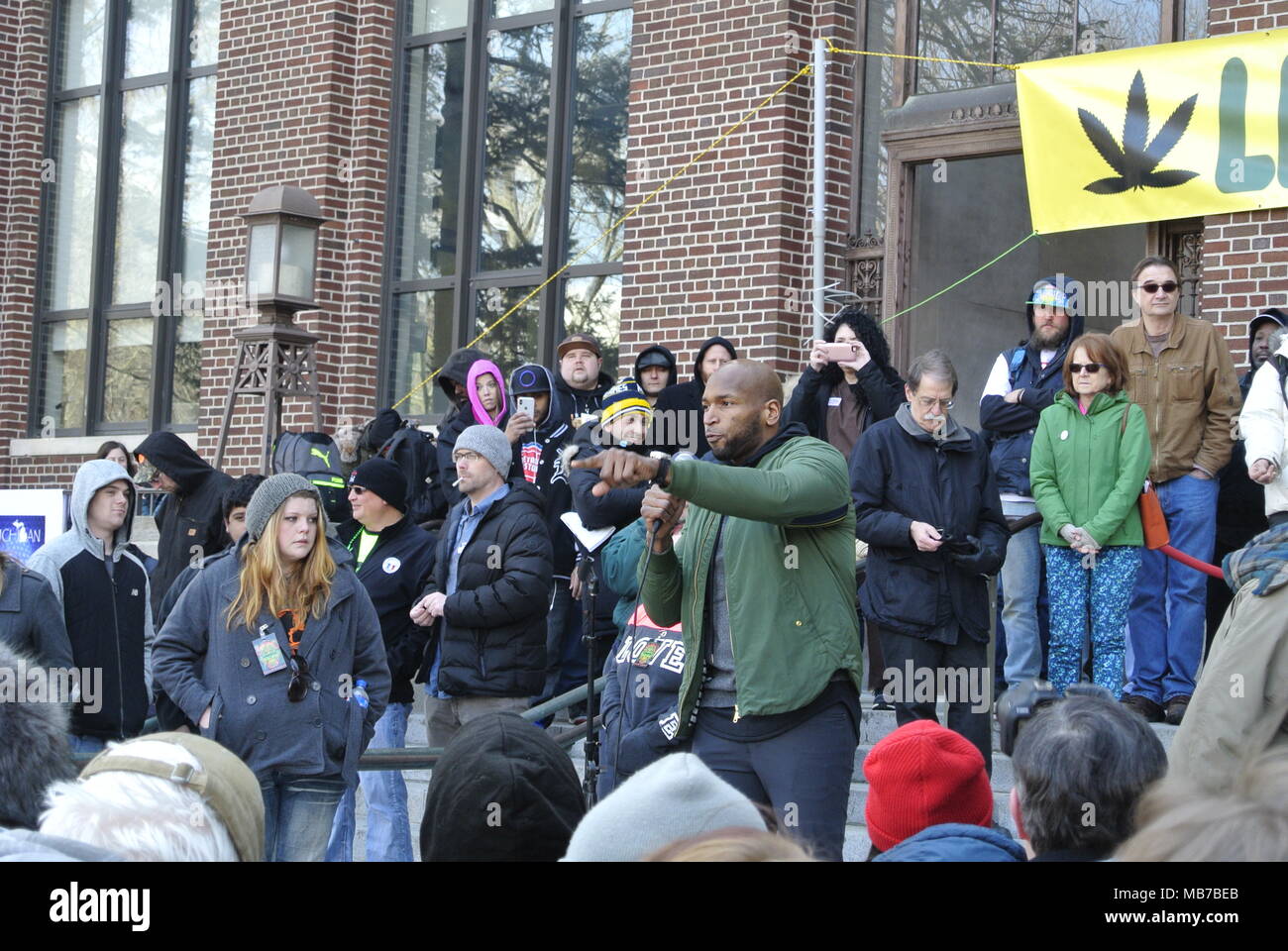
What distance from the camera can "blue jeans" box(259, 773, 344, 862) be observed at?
Answer: 5984 mm

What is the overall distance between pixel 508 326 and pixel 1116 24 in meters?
5.08

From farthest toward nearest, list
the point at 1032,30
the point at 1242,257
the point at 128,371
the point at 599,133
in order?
the point at 128,371, the point at 599,133, the point at 1032,30, the point at 1242,257

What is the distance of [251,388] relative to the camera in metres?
11.6

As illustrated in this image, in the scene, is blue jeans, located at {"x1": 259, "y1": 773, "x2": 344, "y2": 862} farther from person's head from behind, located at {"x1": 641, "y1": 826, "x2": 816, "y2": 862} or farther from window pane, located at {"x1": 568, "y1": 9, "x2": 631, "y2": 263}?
window pane, located at {"x1": 568, "y1": 9, "x2": 631, "y2": 263}

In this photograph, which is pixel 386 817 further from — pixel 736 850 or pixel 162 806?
pixel 736 850

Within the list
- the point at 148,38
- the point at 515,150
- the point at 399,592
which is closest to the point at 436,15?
the point at 515,150

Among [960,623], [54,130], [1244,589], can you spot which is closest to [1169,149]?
[960,623]

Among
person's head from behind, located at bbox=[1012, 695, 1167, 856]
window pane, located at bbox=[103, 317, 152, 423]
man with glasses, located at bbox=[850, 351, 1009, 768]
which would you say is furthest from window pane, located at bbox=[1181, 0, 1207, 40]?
window pane, located at bbox=[103, 317, 152, 423]

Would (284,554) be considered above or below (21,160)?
below

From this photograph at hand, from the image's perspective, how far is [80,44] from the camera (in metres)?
16.2

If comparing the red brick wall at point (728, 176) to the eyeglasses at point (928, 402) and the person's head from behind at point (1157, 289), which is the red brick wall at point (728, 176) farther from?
the eyeglasses at point (928, 402)

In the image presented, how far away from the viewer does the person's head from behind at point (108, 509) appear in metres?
7.22
